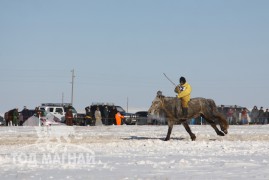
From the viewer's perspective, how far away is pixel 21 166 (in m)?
9.84

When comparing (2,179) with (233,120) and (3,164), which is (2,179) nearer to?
(3,164)

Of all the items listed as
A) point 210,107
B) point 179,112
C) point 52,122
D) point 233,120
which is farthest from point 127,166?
point 233,120

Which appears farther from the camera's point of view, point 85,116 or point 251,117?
point 251,117

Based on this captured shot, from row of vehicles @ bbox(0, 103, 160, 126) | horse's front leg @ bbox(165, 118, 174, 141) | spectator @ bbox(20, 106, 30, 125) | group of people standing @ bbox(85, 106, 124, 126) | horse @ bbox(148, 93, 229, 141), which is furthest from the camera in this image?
spectator @ bbox(20, 106, 30, 125)

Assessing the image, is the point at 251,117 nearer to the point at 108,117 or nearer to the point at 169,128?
the point at 108,117

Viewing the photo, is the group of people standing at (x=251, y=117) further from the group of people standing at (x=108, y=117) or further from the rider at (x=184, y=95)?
the rider at (x=184, y=95)

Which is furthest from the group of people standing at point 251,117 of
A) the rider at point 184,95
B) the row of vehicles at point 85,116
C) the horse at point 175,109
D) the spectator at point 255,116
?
the rider at point 184,95

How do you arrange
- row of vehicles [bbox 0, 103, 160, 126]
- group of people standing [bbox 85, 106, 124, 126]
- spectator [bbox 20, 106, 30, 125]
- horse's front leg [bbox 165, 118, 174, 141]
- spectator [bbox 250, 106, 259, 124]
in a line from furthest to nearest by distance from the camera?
spectator [bbox 20, 106, 30, 125] → spectator [bbox 250, 106, 259, 124] → row of vehicles [bbox 0, 103, 160, 126] → group of people standing [bbox 85, 106, 124, 126] → horse's front leg [bbox 165, 118, 174, 141]

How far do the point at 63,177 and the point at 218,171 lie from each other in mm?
2327

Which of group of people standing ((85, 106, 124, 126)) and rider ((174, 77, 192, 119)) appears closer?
rider ((174, 77, 192, 119))

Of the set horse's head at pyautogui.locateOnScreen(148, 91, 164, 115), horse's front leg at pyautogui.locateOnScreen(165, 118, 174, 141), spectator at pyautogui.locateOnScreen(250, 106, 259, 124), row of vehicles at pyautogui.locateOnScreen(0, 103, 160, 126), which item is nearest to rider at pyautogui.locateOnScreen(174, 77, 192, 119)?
horse's front leg at pyautogui.locateOnScreen(165, 118, 174, 141)

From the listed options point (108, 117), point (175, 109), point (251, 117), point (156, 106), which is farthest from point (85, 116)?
point (175, 109)

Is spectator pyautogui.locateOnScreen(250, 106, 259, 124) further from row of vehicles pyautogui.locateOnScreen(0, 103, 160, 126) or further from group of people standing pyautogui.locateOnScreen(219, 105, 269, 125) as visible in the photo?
row of vehicles pyautogui.locateOnScreen(0, 103, 160, 126)

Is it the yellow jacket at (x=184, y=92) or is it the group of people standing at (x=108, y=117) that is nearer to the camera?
the yellow jacket at (x=184, y=92)
